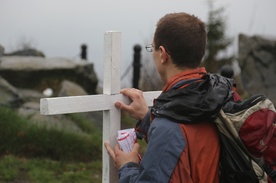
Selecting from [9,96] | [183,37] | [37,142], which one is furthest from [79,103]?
[9,96]

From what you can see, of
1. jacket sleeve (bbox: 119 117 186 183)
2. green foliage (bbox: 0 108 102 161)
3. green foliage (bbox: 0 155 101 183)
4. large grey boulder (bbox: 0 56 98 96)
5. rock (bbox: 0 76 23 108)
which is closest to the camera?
jacket sleeve (bbox: 119 117 186 183)

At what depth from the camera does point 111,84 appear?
98.5 inches

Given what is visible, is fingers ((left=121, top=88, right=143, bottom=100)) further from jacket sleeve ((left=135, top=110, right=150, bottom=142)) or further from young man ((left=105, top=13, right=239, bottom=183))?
young man ((left=105, top=13, right=239, bottom=183))

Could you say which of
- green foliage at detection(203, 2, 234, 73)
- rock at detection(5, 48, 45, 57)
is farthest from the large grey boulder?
green foliage at detection(203, 2, 234, 73)

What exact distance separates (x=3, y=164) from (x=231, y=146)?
2.95 metres

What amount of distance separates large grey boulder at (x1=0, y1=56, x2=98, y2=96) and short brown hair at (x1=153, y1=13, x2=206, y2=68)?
5126mm

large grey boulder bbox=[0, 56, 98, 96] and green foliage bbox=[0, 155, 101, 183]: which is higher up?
large grey boulder bbox=[0, 56, 98, 96]

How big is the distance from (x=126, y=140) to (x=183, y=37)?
57 cm

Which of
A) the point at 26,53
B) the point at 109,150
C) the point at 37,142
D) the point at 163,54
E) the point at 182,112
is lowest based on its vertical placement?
the point at 37,142

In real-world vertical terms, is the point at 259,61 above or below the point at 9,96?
above

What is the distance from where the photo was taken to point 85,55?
10023 millimetres

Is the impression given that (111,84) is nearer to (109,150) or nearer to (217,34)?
(109,150)

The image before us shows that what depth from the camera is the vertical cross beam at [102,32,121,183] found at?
2502 millimetres

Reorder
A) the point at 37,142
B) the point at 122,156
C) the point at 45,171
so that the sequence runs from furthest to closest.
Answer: the point at 37,142
the point at 45,171
the point at 122,156
